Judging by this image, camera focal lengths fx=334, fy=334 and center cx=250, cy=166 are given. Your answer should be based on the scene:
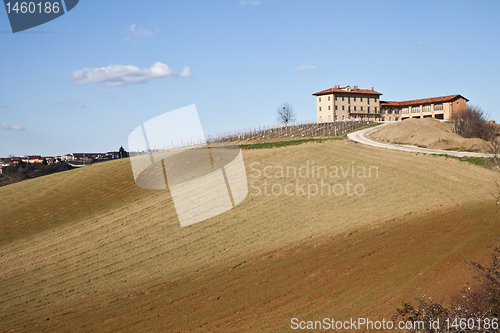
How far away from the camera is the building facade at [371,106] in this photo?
79625 mm

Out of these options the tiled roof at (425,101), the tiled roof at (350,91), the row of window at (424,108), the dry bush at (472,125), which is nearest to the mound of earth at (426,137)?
the dry bush at (472,125)

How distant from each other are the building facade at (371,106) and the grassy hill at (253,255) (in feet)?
182

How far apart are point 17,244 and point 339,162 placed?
25407mm

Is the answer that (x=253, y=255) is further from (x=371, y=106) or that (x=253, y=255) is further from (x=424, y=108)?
(x=424, y=108)

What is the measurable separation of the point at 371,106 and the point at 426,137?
50.2 meters

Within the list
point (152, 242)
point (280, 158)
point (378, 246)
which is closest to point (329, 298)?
point (378, 246)

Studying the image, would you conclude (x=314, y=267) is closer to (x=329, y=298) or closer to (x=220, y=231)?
(x=329, y=298)

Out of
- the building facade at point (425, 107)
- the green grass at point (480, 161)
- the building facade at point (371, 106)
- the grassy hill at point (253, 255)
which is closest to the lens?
the grassy hill at point (253, 255)

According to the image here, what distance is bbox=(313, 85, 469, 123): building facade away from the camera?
79.6m

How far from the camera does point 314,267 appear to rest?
13164 mm

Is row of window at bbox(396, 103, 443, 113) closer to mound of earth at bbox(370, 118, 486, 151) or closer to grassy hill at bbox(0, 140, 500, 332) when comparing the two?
mound of earth at bbox(370, 118, 486, 151)

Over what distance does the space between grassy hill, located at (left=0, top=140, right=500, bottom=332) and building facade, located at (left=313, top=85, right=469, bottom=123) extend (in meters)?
55.5

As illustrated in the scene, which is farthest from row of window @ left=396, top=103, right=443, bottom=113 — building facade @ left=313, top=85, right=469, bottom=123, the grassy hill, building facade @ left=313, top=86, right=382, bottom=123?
the grassy hill

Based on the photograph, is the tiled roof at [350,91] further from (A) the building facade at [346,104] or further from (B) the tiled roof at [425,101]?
(B) the tiled roof at [425,101]
